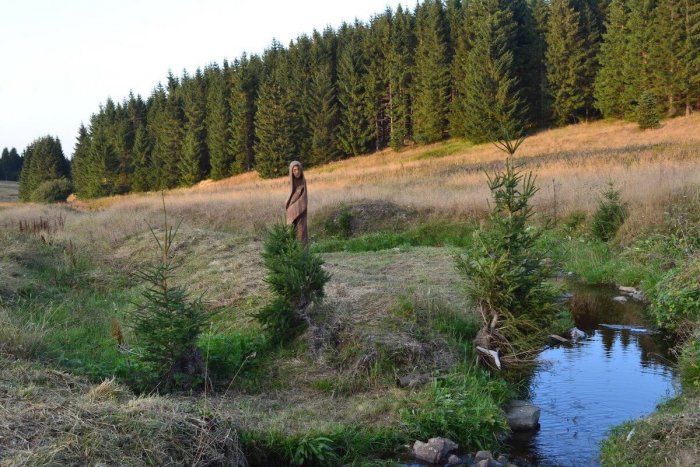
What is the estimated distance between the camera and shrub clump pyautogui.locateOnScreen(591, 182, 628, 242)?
51.5 ft

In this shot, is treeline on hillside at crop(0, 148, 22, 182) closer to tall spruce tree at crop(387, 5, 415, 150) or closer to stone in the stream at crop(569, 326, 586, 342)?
tall spruce tree at crop(387, 5, 415, 150)

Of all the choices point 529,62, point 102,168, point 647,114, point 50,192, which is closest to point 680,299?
point 647,114

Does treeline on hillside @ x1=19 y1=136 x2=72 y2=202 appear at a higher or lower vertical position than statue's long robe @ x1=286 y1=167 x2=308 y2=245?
higher

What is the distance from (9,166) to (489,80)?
88570mm

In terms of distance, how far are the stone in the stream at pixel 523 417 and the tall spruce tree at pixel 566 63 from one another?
153ft

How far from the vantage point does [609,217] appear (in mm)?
15852

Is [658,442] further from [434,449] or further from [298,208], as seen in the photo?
[298,208]

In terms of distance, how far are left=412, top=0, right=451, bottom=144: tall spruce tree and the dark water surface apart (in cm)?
4399

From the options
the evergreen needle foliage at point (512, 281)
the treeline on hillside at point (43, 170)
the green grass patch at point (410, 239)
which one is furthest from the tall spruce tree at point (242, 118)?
the evergreen needle foliage at point (512, 281)

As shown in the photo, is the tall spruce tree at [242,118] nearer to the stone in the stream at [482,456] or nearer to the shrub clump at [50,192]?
the shrub clump at [50,192]

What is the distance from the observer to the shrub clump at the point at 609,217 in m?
15.7

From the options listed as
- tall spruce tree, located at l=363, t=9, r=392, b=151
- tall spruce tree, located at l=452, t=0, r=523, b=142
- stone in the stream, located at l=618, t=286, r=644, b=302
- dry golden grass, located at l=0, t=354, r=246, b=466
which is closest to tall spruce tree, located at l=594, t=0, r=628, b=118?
tall spruce tree, located at l=452, t=0, r=523, b=142

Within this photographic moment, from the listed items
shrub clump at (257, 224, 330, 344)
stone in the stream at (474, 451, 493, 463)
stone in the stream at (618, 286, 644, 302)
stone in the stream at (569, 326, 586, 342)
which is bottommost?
stone in the stream at (618, 286, 644, 302)

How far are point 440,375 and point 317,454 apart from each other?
2.04 meters
